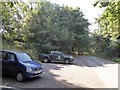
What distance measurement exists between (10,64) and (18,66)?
50cm

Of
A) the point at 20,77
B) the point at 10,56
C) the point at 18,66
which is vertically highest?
the point at 10,56

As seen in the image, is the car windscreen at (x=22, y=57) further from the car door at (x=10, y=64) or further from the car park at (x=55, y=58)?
the car park at (x=55, y=58)

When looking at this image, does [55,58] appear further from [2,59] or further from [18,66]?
[18,66]

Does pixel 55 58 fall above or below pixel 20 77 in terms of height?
above

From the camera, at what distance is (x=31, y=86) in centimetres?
1020

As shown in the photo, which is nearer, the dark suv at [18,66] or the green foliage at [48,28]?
the dark suv at [18,66]

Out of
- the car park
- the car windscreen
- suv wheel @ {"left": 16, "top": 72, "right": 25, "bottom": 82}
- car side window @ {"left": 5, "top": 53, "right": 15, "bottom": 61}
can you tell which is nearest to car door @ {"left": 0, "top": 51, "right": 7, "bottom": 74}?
car side window @ {"left": 5, "top": 53, "right": 15, "bottom": 61}

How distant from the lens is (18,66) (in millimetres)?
11320

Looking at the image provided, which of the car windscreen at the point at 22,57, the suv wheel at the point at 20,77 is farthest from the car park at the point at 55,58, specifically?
the suv wheel at the point at 20,77

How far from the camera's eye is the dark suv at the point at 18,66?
1122 centimetres

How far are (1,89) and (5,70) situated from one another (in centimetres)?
774

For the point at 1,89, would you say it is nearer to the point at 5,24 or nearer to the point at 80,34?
the point at 5,24

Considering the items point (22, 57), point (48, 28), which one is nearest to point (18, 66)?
point (22, 57)

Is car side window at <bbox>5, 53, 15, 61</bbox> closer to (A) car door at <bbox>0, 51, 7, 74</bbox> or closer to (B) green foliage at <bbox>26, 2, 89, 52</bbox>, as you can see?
(A) car door at <bbox>0, 51, 7, 74</bbox>
